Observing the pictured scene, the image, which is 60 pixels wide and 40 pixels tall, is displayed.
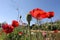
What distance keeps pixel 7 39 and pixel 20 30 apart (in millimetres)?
334

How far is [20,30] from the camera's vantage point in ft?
10.9

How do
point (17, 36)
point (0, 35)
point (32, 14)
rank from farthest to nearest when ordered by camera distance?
point (0, 35)
point (17, 36)
point (32, 14)

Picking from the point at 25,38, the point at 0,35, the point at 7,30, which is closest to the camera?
the point at 7,30

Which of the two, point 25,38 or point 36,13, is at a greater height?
point 36,13

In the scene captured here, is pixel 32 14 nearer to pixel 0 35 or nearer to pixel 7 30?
pixel 7 30

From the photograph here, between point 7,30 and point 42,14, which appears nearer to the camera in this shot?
point 42,14

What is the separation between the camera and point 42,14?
1.84 metres

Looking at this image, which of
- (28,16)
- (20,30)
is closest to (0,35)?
(20,30)

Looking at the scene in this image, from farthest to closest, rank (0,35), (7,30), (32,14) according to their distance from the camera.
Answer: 1. (0,35)
2. (7,30)
3. (32,14)

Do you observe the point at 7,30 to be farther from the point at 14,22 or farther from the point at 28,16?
the point at 28,16

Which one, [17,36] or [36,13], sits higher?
[36,13]

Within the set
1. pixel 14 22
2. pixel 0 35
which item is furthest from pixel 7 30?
pixel 0 35

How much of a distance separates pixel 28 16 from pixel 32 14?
0.33ft

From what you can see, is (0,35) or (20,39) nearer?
(20,39)
